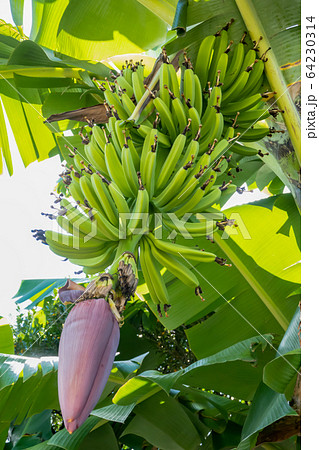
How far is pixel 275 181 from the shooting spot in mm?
2172

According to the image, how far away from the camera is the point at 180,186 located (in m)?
1.01

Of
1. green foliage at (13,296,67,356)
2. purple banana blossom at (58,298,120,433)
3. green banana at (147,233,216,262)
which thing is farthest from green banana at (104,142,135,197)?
green foliage at (13,296,67,356)

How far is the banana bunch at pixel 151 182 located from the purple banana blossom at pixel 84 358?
0.14 meters

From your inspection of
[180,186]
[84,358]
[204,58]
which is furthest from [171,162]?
[84,358]

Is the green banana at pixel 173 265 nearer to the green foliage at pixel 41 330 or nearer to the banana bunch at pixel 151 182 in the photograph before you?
the banana bunch at pixel 151 182

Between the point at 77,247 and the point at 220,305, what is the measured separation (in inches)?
31.1

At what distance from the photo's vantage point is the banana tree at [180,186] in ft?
3.23

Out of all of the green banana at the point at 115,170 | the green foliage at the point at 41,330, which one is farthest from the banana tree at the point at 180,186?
the green foliage at the point at 41,330

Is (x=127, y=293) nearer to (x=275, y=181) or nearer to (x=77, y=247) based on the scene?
(x=77, y=247)

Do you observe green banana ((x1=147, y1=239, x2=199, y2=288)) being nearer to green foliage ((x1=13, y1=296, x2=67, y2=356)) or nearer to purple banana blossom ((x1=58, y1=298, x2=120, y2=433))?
purple banana blossom ((x1=58, y1=298, x2=120, y2=433))

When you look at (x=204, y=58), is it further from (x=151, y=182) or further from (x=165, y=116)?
(x=151, y=182)

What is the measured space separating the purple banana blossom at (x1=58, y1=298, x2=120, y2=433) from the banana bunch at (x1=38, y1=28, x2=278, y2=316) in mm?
138

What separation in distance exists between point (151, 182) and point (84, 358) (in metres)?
0.47

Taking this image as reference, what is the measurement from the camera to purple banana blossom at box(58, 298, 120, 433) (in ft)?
2.09
